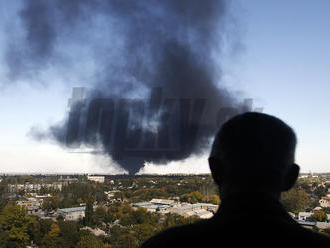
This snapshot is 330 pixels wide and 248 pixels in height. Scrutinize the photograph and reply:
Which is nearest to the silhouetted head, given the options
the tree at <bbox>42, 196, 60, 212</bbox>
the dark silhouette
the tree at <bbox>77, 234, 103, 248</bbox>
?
the dark silhouette

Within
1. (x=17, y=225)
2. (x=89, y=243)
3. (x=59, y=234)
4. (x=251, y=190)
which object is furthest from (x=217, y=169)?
(x=17, y=225)

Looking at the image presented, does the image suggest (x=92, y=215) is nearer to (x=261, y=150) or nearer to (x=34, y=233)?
(x=34, y=233)

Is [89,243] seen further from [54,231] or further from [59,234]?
[54,231]

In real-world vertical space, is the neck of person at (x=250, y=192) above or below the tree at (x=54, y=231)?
above

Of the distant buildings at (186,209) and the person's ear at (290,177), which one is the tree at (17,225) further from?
the person's ear at (290,177)

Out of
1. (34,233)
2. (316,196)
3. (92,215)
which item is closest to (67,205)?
(92,215)

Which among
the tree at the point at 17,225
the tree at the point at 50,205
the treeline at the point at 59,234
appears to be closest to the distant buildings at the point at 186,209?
the treeline at the point at 59,234
